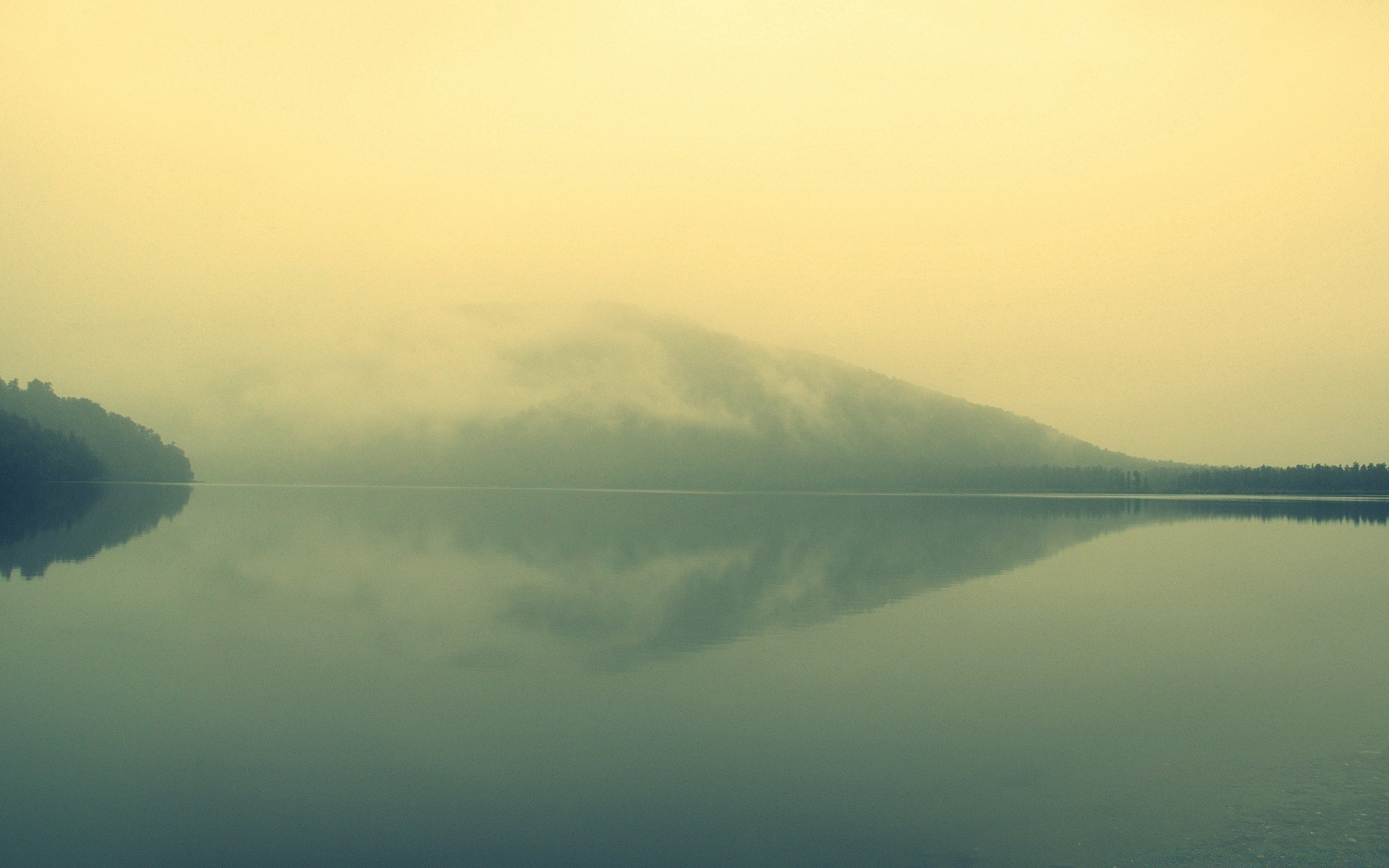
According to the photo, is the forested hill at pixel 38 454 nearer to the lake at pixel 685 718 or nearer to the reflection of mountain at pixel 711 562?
the reflection of mountain at pixel 711 562

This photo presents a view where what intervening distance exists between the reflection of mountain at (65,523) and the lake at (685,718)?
2.55m

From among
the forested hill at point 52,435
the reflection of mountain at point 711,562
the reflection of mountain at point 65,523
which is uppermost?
the forested hill at point 52,435

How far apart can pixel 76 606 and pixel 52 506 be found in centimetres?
7128

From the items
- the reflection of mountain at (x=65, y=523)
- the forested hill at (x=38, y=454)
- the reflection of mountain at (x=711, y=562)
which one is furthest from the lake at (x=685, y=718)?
the forested hill at (x=38, y=454)

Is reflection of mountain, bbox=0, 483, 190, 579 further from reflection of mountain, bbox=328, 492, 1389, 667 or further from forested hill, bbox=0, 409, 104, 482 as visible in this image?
reflection of mountain, bbox=328, 492, 1389, 667

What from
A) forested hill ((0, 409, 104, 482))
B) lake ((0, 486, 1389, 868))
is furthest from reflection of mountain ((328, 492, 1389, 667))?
forested hill ((0, 409, 104, 482))

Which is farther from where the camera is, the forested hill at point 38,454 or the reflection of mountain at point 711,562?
the forested hill at point 38,454

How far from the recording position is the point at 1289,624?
1241 inches

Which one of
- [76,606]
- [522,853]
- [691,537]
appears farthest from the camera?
[691,537]

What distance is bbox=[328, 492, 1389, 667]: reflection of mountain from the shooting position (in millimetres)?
29125

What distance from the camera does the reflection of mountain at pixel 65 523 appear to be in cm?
4500

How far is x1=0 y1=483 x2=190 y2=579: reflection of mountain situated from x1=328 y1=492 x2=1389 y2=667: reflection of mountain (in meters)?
19.8

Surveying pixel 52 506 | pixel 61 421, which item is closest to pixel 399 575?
pixel 52 506

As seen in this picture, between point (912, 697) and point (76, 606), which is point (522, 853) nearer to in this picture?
point (912, 697)
